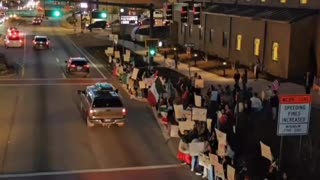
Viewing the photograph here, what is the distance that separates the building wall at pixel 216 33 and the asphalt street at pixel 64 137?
58.9 feet

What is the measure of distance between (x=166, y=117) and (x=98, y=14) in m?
67.9

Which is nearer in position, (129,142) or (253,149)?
(253,149)

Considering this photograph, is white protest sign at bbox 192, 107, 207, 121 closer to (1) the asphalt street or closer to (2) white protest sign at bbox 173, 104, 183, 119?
(1) the asphalt street

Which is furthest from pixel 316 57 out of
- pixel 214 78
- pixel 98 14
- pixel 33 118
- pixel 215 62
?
pixel 98 14

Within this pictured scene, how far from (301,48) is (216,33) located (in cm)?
1513

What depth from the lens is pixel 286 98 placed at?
46.5 feet

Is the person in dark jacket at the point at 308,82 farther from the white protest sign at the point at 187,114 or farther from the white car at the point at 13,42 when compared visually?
the white car at the point at 13,42

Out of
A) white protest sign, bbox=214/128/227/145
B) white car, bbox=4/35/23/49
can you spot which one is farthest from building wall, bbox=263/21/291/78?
white car, bbox=4/35/23/49

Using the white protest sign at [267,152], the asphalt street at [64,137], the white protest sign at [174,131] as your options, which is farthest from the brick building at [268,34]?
the white protest sign at [267,152]

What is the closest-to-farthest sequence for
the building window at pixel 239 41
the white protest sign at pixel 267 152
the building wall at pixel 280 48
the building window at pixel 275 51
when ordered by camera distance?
the white protest sign at pixel 267 152 → the building wall at pixel 280 48 → the building window at pixel 275 51 → the building window at pixel 239 41

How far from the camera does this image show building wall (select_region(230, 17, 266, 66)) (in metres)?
44.1

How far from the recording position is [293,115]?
14.4 metres

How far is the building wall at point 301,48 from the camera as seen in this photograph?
129 ft

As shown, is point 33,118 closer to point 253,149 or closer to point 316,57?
point 253,149
